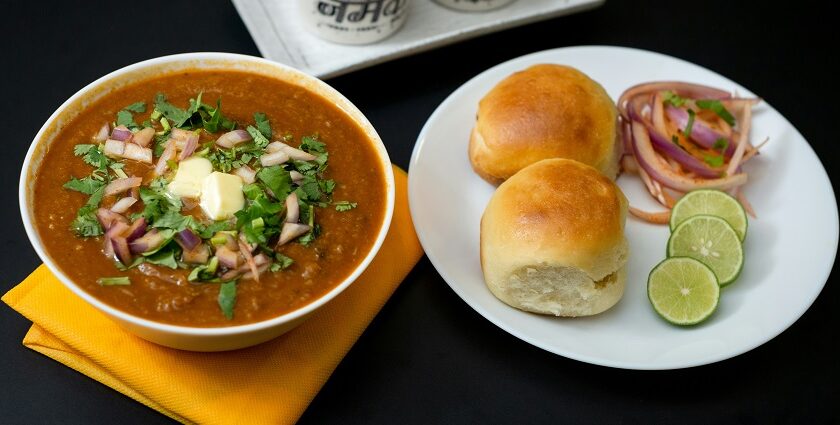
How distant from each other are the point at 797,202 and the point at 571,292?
1.31 metres

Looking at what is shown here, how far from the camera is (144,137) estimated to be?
310cm

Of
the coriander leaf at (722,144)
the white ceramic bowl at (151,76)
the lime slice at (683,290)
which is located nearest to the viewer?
the white ceramic bowl at (151,76)

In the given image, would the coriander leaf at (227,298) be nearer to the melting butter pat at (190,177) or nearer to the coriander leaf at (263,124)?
the melting butter pat at (190,177)

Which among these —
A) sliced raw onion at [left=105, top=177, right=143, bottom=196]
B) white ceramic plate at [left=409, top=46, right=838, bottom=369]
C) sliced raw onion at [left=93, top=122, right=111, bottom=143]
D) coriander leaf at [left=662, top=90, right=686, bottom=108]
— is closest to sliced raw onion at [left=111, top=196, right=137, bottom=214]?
sliced raw onion at [left=105, top=177, right=143, bottom=196]

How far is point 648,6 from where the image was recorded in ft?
16.7

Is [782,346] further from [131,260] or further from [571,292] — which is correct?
[131,260]

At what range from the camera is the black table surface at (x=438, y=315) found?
3.18 m

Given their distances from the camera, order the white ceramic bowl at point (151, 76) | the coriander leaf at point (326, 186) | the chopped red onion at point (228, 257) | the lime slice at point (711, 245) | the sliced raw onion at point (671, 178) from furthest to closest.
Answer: the sliced raw onion at point (671, 178) < the lime slice at point (711, 245) < the coriander leaf at point (326, 186) < the chopped red onion at point (228, 257) < the white ceramic bowl at point (151, 76)

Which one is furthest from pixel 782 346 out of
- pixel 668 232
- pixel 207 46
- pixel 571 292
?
pixel 207 46

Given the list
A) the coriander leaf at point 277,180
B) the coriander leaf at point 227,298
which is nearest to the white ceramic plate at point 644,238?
the coriander leaf at point 277,180

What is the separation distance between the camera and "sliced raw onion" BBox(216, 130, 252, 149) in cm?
314

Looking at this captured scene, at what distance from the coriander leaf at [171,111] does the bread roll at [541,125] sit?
1272mm

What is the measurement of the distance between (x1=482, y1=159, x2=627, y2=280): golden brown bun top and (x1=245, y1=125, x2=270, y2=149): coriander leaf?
0.95m

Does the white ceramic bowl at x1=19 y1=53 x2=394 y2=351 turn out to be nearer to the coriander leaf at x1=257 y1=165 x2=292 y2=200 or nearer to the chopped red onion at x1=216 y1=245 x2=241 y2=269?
the chopped red onion at x1=216 y1=245 x2=241 y2=269
